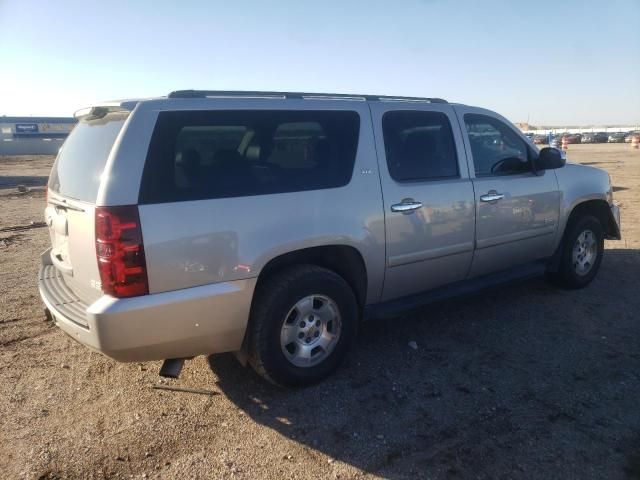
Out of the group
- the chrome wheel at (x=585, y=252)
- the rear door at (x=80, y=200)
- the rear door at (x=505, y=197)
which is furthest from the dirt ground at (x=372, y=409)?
the rear door at (x=80, y=200)

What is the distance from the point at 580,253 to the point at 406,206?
109 inches

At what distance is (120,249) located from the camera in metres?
2.78

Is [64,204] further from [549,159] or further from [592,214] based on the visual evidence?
[592,214]

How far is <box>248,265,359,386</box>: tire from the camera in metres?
3.34

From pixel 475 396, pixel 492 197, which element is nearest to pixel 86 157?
pixel 475 396

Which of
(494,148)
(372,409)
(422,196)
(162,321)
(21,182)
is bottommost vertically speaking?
(21,182)

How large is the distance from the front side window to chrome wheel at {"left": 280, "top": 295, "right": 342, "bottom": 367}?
1.92m

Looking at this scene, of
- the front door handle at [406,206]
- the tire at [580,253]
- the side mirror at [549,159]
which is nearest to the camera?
the front door handle at [406,206]

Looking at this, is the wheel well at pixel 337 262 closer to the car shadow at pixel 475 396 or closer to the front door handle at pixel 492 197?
the car shadow at pixel 475 396

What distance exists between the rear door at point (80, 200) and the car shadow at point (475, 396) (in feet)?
4.20

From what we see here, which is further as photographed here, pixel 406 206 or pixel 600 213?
pixel 600 213

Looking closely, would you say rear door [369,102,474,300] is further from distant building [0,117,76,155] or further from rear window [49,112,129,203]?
distant building [0,117,76,155]

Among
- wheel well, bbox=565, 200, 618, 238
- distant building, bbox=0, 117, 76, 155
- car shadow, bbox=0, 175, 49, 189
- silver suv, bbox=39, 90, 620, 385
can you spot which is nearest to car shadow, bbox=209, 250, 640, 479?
silver suv, bbox=39, 90, 620, 385

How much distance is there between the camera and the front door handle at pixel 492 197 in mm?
4448
